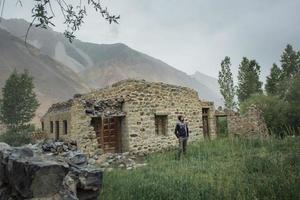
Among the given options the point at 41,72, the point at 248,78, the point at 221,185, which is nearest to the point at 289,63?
the point at 248,78

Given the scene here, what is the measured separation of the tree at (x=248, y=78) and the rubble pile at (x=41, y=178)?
29112 millimetres

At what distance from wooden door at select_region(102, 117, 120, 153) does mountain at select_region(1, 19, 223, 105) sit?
84.3 metres

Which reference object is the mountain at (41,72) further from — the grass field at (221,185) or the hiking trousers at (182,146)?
the grass field at (221,185)

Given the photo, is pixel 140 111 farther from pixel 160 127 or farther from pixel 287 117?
pixel 287 117

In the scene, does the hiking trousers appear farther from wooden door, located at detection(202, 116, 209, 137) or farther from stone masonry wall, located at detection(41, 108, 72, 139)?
wooden door, located at detection(202, 116, 209, 137)

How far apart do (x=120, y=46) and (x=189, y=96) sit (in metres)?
116

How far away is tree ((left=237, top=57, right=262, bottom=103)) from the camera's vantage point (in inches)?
1313

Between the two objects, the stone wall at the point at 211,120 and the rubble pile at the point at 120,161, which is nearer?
the rubble pile at the point at 120,161

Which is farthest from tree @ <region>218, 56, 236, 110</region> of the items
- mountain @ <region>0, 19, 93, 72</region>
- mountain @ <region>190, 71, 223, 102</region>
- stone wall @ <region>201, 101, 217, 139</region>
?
mountain @ <region>190, 71, 223, 102</region>

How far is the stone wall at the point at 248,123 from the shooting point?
64.7 feet

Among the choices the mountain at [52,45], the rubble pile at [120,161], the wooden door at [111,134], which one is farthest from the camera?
the mountain at [52,45]

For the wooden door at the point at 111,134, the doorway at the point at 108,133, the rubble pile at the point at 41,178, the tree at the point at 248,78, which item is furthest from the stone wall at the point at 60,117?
the tree at the point at 248,78

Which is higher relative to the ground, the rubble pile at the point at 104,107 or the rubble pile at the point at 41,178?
the rubble pile at the point at 104,107


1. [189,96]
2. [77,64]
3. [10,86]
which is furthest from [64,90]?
[189,96]
